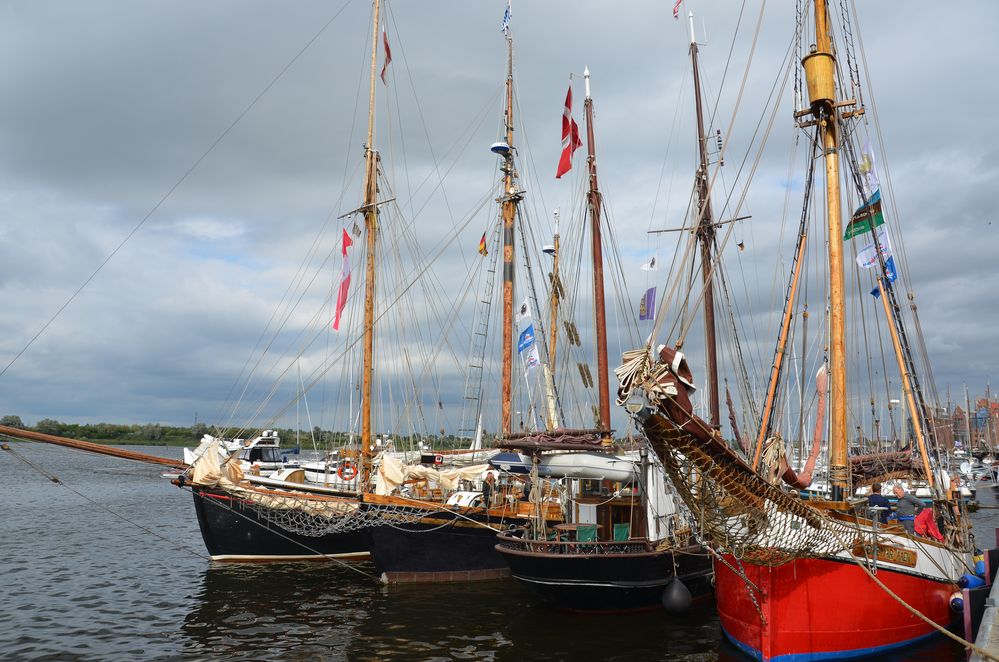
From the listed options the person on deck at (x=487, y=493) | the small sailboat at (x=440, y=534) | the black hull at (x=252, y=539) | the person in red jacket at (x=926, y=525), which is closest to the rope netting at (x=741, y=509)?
the person in red jacket at (x=926, y=525)

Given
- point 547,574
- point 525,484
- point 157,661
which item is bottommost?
point 157,661

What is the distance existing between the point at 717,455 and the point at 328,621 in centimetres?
1309

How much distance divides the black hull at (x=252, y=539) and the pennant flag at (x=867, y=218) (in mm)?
20542

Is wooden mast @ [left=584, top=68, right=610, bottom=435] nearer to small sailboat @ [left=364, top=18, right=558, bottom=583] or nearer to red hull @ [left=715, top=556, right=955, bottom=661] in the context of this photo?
small sailboat @ [left=364, top=18, right=558, bottom=583]

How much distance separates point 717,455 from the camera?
12.1 metres

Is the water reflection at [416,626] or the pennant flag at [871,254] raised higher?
the pennant flag at [871,254]

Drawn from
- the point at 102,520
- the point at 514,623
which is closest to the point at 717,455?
→ the point at 514,623

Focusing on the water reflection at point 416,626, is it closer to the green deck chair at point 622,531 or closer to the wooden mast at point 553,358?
the green deck chair at point 622,531

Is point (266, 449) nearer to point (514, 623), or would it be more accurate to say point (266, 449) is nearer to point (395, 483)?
point (395, 483)

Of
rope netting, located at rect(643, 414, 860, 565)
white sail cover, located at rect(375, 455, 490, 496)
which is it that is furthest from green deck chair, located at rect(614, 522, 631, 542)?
rope netting, located at rect(643, 414, 860, 565)

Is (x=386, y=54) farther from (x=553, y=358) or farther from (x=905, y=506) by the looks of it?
(x=905, y=506)

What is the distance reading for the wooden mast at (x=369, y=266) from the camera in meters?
27.4

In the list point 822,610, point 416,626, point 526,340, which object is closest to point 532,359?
point 526,340

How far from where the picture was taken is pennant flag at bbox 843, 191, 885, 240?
64.6 feet
